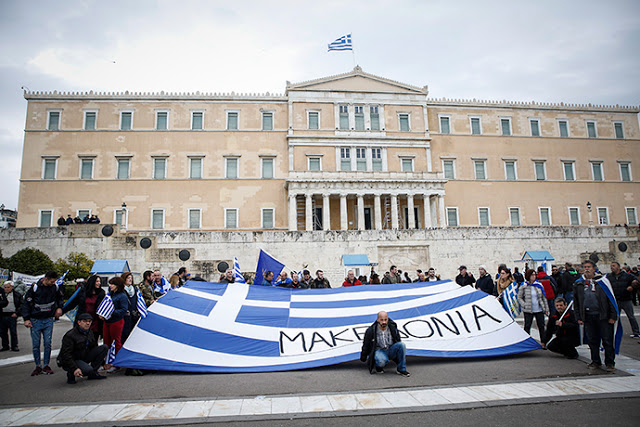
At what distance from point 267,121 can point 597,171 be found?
110ft

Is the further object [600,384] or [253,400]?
[600,384]

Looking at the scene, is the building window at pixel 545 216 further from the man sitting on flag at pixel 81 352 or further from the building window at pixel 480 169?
the man sitting on flag at pixel 81 352

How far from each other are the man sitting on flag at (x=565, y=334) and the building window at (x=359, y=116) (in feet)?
105

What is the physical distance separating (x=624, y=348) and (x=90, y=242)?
76.5ft

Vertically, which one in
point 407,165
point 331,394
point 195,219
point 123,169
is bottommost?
point 331,394

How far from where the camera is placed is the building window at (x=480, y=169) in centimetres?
4031

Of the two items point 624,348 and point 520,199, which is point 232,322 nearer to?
point 624,348

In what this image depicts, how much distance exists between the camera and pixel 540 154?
Result: 136 feet

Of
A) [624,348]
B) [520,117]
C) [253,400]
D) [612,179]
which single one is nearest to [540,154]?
[520,117]

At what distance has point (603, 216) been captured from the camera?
4084cm

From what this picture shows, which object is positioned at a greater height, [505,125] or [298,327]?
[505,125]

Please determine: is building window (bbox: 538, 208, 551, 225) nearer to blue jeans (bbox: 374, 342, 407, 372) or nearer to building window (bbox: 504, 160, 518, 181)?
building window (bbox: 504, 160, 518, 181)

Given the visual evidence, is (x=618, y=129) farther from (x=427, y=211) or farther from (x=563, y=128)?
(x=427, y=211)

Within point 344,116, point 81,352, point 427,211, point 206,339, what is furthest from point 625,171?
point 81,352
